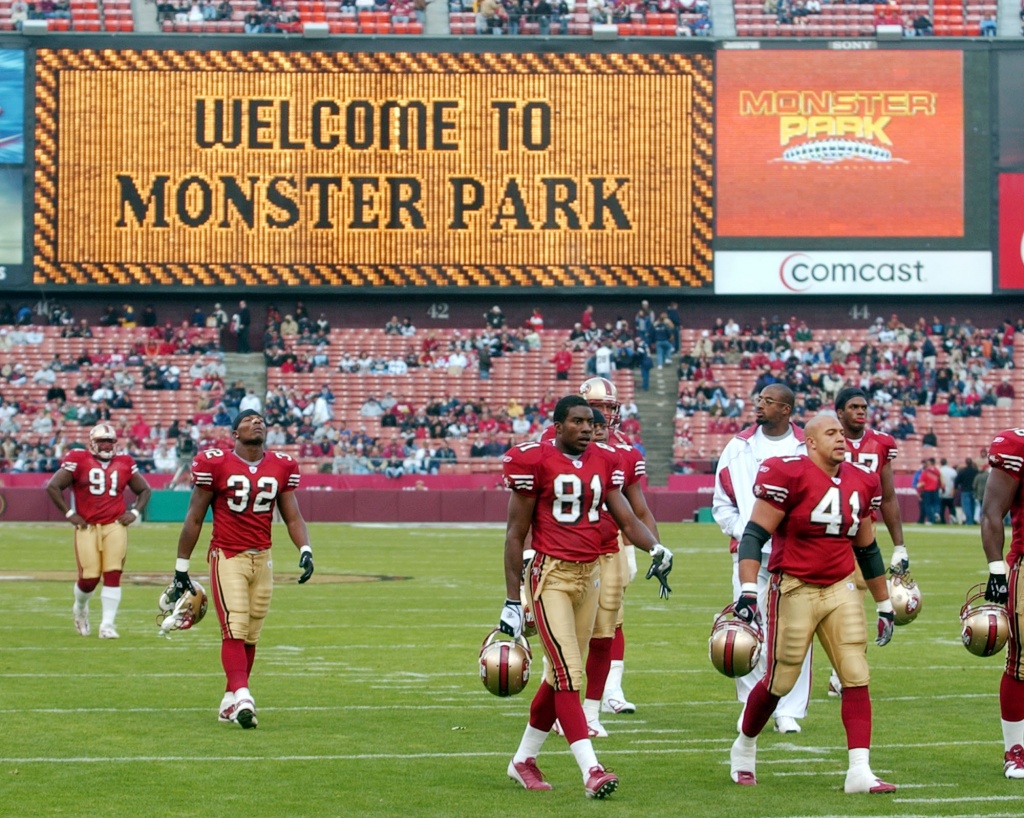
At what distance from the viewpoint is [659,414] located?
126 ft

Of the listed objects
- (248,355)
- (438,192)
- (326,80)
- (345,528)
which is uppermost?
(326,80)

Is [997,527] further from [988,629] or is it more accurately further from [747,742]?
[747,742]

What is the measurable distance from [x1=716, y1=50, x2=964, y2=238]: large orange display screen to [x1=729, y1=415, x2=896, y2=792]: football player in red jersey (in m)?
30.4

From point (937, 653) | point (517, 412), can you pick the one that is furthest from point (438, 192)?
point (937, 653)

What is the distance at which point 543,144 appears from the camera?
37000 millimetres

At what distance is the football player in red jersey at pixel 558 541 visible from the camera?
26.4ft

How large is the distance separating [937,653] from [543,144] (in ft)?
80.7

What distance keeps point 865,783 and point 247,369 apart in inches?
1255

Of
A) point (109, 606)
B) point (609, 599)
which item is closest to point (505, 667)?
point (609, 599)

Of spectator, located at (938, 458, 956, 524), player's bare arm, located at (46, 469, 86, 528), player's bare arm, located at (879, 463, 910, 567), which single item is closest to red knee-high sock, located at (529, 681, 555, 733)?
player's bare arm, located at (879, 463, 910, 567)

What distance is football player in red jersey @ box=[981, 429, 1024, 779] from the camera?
8.26 metres

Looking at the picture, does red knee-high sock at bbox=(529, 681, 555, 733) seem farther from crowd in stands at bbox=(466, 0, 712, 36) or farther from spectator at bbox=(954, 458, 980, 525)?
crowd in stands at bbox=(466, 0, 712, 36)

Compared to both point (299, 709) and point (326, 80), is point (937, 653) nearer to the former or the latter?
point (299, 709)

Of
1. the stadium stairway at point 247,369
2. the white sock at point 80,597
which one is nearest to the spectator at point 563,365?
the stadium stairway at point 247,369
